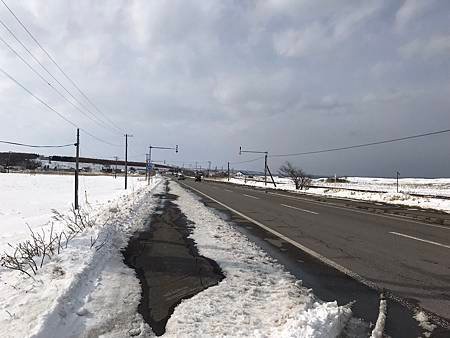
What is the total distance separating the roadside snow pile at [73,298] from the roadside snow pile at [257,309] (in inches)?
25.5

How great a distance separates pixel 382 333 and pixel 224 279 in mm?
2538

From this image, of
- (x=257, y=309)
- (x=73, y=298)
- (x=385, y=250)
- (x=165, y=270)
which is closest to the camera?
(x=257, y=309)

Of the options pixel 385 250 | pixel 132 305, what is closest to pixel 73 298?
pixel 132 305

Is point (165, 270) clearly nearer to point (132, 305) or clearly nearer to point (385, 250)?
point (132, 305)

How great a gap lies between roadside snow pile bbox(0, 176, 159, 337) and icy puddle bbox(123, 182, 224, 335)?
17 centimetres

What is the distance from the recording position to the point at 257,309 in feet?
15.6

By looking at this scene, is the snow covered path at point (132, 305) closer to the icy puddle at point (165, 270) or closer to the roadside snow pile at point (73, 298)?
the roadside snow pile at point (73, 298)

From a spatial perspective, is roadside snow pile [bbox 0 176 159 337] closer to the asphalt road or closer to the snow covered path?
the snow covered path

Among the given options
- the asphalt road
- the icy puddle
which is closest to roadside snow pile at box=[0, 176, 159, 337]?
the icy puddle

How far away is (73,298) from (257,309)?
2229 millimetres

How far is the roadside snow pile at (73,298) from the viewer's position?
13.5 ft

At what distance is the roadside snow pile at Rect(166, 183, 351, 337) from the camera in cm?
412

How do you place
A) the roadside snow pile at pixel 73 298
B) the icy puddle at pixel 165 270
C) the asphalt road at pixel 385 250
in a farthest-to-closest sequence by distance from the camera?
1. the asphalt road at pixel 385 250
2. the icy puddle at pixel 165 270
3. the roadside snow pile at pixel 73 298

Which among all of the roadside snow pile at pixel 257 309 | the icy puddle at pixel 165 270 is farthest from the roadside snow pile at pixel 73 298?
the roadside snow pile at pixel 257 309
